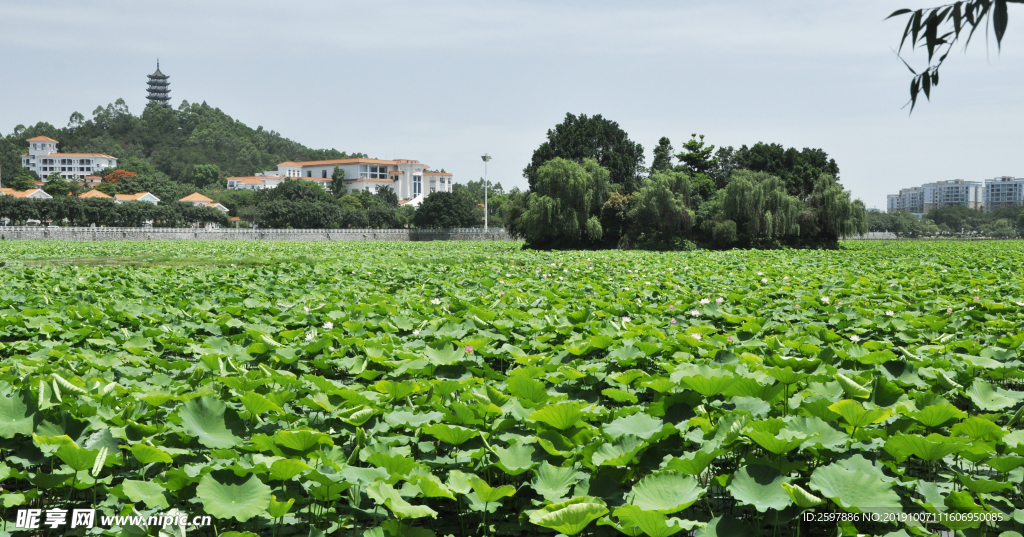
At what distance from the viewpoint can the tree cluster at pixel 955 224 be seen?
64.8m

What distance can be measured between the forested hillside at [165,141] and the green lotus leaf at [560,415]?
314 feet

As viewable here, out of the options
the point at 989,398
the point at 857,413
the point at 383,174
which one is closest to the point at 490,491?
the point at 857,413

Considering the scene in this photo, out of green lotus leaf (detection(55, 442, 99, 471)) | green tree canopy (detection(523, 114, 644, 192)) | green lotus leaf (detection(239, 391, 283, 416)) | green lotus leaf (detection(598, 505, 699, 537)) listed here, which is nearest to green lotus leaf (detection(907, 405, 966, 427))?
green lotus leaf (detection(598, 505, 699, 537))

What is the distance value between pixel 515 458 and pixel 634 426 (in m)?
0.40

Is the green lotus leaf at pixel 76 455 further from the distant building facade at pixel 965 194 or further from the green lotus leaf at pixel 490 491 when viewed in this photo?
the distant building facade at pixel 965 194

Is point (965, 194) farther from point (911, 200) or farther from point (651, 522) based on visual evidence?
point (651, 522)

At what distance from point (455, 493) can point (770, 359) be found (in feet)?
5.73

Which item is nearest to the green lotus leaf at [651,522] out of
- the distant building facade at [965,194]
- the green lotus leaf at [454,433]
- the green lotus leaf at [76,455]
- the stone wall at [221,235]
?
the green lotus leaf at [454,433]

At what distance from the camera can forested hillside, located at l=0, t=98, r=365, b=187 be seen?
96.0 metres

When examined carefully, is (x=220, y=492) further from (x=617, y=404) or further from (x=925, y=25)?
(x=925, y=25)

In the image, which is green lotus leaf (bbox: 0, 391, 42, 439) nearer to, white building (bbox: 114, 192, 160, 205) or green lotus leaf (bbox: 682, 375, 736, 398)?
green lotus leaf (bbox: 682, 375, 736, 398)

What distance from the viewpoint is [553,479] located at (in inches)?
73.6

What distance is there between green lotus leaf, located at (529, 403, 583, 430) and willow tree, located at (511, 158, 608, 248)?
24.6 m

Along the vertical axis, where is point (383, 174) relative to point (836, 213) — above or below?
above
